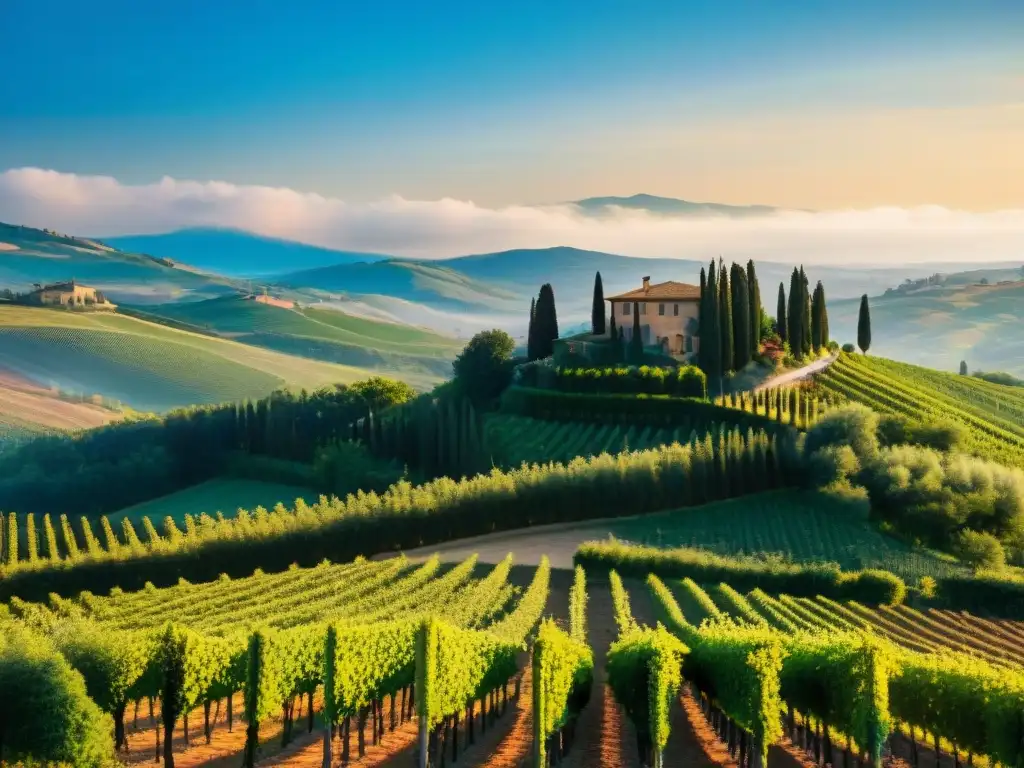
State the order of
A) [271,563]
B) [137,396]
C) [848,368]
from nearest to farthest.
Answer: [271,563]
[848,368]
[137,396]

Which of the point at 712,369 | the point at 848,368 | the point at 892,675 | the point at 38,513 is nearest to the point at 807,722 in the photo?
the point at 892,675

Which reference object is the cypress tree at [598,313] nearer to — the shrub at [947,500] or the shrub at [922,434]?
the shrub at [922,434]

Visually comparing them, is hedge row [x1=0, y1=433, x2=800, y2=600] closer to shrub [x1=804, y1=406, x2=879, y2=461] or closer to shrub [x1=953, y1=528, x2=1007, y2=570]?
shrub [x1=804, y1=406, x2=879, y2=461]

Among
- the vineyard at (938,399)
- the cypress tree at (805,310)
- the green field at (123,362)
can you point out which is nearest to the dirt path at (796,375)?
the vineyard at (938,399)

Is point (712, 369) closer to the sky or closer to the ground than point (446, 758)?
closer to the sky

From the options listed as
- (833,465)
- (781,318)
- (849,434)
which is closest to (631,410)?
(849,434)

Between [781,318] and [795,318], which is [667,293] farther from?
[795,318]

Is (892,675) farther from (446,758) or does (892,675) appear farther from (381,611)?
(381,611)
